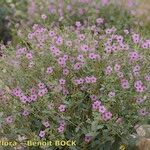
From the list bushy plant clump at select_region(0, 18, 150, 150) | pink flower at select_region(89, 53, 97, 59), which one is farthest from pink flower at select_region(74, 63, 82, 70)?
pink flower at select_region(89, 53, 97, 59)

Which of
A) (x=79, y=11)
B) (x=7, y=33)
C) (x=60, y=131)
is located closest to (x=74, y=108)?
(x=60, y=131)

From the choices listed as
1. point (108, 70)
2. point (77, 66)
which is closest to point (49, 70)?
point (77, 66)

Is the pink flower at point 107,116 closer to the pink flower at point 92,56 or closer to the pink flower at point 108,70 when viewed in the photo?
the pink flower at point 108,70

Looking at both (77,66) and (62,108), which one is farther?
(77,66)

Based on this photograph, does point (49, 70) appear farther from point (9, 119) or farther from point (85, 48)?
point (9, 119)

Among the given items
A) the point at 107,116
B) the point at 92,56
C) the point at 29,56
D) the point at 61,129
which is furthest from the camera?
the point at 29,56

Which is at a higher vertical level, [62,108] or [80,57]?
[80,57]

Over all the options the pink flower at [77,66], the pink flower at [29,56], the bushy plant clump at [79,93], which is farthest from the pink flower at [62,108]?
the pink flower at [29,56]

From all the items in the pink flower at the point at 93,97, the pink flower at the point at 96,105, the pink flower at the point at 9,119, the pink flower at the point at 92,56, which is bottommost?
the pink flower at the point at 96,105

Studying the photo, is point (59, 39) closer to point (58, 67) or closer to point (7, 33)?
point (58, 67)
